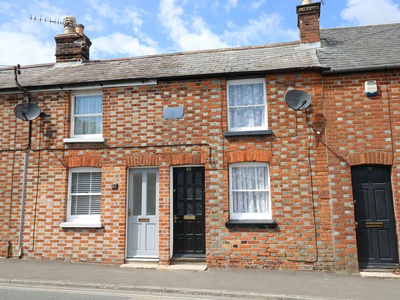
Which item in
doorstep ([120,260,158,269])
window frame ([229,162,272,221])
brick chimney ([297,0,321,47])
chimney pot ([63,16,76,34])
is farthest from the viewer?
chimney pot ([63,16,76,34])

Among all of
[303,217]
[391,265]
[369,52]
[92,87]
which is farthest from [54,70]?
[391,265]

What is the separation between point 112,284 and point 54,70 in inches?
289

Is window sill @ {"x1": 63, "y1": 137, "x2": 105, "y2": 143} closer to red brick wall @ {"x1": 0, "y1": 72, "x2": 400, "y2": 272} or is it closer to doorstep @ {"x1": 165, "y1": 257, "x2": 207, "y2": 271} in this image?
red brick wall @ {"x1": 0, "y1": 72, "x2": 400, "y2": 272}

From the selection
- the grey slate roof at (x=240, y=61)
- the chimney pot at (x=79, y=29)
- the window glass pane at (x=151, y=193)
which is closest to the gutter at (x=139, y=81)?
the grey slate roof at (x=240, y=61)

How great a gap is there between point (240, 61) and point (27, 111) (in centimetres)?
598

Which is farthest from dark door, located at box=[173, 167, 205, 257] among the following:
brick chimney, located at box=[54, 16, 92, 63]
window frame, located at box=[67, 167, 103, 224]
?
brick chimney, located at box=[54, 16, 92, 63]

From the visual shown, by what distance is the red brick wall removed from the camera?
727 cm

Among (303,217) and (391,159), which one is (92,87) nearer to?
(303,217)

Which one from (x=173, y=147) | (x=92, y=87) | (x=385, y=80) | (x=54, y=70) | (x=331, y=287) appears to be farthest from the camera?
(x=54, y=70)

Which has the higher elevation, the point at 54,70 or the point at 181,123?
the point at 54,70

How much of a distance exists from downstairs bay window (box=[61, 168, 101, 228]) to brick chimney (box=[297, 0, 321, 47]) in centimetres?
700

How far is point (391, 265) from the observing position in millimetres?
6977

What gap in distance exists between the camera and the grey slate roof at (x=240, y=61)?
8039 millimetres

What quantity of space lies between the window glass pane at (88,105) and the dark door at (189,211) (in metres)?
2.83
